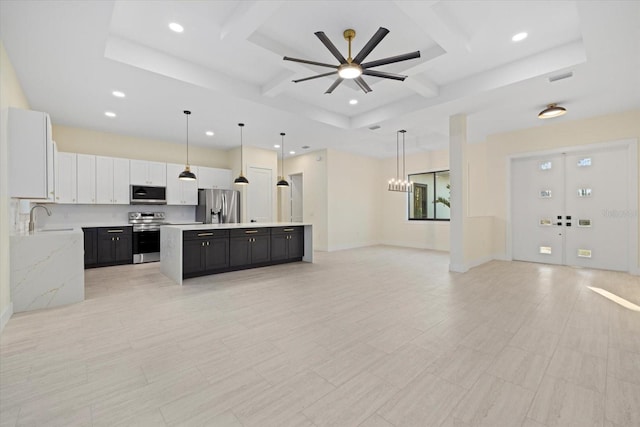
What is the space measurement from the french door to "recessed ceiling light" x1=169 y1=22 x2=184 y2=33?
7.25 meters

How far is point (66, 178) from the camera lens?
5.71 m

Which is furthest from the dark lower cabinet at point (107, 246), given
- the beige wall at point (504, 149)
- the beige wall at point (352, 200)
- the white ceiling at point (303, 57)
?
the beige wall at point (504, 149)

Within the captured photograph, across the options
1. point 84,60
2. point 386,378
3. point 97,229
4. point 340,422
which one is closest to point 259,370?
point 340,422

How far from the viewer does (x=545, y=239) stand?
6.27 metres

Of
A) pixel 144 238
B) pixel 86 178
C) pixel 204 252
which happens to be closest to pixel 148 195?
pixel 144 238

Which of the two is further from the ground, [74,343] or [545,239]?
[545,239]

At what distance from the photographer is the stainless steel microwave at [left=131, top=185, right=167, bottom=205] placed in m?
6.44

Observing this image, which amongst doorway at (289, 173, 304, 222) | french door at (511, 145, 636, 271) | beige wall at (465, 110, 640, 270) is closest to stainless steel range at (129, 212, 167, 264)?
doorway at (289, 173, 304, 222)

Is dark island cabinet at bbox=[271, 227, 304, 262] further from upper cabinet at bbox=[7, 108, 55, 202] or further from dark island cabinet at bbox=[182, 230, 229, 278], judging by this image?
upper cabinet at bbox=[7, 108, 55, 202]

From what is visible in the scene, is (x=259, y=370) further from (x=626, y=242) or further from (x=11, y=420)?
(x=626, y=242)

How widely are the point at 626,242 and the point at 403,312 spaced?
5.26 m

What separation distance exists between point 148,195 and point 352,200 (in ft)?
19.1

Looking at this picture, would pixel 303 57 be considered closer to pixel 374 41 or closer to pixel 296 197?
pixel 374 41

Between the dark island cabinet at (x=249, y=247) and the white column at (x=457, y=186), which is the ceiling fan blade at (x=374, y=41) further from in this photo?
the dark island cabinet at (x=249, y=247)
